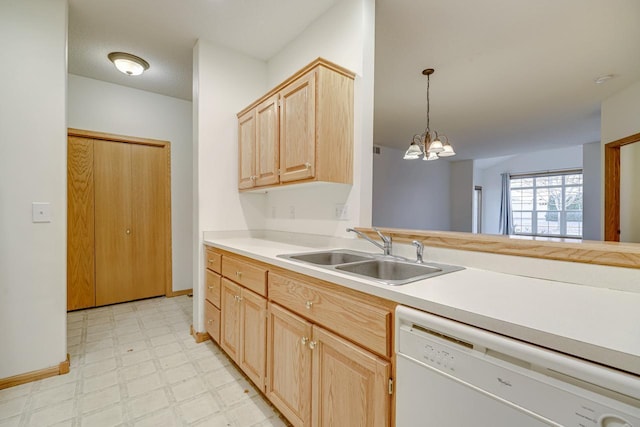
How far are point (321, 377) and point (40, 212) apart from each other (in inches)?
83.8

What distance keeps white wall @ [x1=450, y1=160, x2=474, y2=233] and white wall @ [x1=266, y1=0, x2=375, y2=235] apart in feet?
22.3

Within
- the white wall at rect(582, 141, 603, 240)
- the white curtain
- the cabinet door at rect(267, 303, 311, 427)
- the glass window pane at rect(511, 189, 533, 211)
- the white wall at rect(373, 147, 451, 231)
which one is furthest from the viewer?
the white curtain

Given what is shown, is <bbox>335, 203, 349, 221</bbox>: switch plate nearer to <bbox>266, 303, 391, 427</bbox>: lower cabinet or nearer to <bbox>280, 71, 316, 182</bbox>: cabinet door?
<bbox>280, 71, 316, 182</bbox>: cabinet door

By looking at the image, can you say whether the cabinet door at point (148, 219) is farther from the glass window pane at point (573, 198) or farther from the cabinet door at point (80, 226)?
the glass window pane at point (573, 198)

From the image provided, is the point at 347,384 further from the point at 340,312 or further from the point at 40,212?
the point at 40,212

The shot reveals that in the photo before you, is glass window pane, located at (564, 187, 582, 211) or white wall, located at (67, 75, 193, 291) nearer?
white wall, located at (67, 75, 193, 291)

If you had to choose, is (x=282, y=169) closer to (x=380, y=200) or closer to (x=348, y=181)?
(x=348, y=181)

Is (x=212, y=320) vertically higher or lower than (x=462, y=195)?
lower

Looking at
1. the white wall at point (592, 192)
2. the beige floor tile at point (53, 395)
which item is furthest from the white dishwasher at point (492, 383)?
the white wall at point (592, 192)

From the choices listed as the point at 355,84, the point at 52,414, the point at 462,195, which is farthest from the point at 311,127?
the point at 462,195

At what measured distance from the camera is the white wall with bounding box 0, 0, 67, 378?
1.81m

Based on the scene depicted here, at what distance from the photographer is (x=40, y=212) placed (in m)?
1.90

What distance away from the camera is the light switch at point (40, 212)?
6.18 ft

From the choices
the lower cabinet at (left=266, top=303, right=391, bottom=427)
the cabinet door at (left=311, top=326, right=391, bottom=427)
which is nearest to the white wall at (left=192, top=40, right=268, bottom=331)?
the lower cabinet at (left=266, top=303, right=391, bottom=427)
